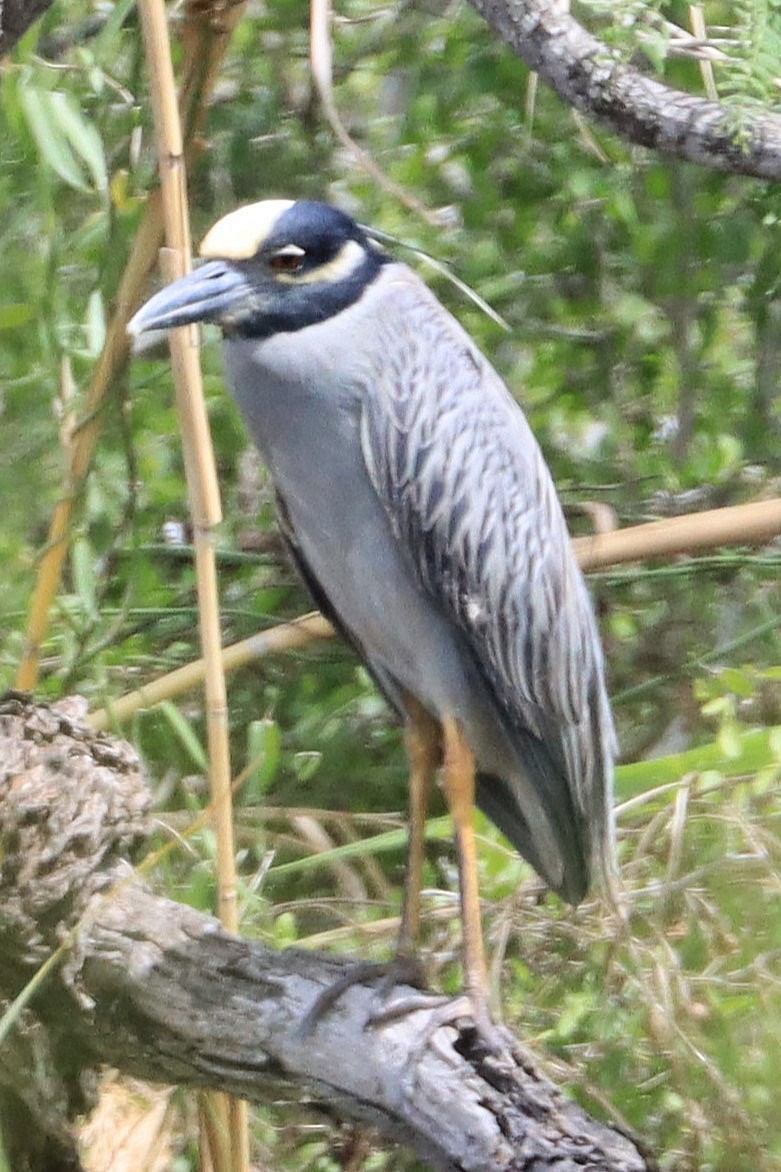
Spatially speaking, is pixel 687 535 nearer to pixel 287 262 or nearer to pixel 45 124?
pixel 287 262

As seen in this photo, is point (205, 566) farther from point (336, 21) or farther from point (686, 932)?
point (336, 21)

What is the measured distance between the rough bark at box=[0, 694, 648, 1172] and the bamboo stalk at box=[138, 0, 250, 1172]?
85 millimetres

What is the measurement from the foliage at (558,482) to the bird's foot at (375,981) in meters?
0.13

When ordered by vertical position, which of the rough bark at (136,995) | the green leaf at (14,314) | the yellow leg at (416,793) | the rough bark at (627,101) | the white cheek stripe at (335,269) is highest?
the rough bark at (627,101)

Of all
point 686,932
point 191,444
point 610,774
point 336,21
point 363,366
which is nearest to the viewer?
point 191,444

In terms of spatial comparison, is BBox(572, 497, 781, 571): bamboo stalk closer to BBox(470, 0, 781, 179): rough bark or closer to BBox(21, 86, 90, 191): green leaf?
BBox(470, 0, 781, 179): rough bark

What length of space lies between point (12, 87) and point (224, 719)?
449mm

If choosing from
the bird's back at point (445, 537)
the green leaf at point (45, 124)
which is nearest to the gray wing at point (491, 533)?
the bird's back at point (445, 537)

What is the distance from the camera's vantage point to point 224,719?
3.29 feet

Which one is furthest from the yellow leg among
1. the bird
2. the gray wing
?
the gray wing

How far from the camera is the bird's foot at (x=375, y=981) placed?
1071mm

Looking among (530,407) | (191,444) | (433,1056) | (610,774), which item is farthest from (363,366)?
(530,407)

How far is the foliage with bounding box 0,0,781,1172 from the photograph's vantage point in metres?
1.31

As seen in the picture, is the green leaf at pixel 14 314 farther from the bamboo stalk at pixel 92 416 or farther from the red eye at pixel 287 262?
the red eye at pixel 287 262
